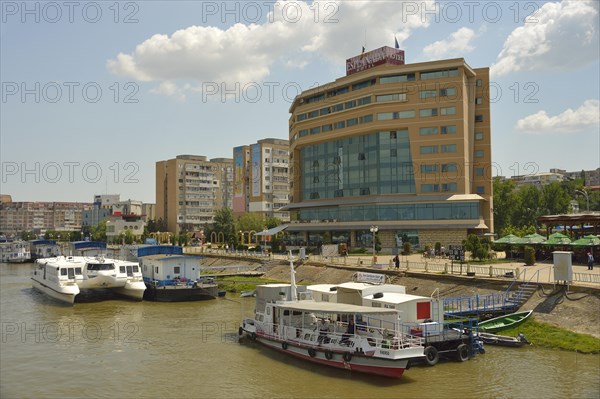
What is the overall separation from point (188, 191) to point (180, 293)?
113 metres

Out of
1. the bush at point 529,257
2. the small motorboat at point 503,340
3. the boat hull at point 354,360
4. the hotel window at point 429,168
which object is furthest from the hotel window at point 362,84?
the boat hull at point 354,360

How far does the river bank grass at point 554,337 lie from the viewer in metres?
26.9

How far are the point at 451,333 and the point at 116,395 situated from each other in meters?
16.2

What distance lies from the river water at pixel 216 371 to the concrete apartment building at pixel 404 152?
151 ft

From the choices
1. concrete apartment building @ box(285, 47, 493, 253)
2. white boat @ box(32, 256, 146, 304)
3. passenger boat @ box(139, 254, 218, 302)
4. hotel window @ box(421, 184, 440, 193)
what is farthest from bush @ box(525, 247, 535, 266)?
white boat @ box(32, 256, 146, 304)

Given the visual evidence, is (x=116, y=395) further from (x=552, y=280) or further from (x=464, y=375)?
(x=552, y=280)

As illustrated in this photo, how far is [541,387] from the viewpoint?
2241 cm

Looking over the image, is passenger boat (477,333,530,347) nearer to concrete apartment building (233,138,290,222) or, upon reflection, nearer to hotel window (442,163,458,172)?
hotel window (442,163,458,172)

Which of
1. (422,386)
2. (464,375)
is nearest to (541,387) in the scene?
(464,375)

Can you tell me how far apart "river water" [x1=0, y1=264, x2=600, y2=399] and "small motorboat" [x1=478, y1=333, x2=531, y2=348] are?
0.48 meters

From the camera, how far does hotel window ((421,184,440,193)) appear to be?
76125 mm

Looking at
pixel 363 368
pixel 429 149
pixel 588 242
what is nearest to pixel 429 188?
pixel 429 149

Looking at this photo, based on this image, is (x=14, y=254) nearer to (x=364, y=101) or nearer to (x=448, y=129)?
(x=364, y=101)

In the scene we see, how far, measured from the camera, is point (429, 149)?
251ft
